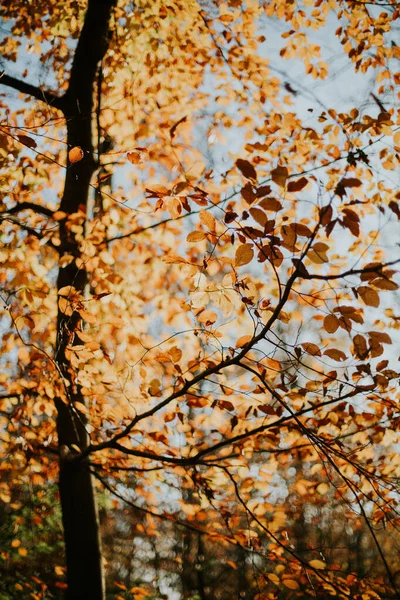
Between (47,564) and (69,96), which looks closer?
(69,96)

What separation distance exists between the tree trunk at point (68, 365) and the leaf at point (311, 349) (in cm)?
141

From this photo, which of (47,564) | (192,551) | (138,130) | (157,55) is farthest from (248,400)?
(192,551)

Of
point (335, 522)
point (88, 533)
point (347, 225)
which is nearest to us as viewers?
point (347, 225)

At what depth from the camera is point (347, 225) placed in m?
1.52

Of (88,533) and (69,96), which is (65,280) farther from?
(88,533)

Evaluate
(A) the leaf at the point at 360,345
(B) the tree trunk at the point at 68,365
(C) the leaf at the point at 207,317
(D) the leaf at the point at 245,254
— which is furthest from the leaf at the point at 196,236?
(B) the tree trunk at the point at 68,365

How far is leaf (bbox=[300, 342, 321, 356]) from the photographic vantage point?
1.85 metres

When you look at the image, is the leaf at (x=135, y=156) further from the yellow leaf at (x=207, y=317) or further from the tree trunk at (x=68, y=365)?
the yellow leaf at (x=207, y=317)

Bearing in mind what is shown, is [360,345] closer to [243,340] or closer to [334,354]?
[334,354]

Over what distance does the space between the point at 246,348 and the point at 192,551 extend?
41.8ft

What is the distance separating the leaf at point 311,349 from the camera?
1846 millimetres

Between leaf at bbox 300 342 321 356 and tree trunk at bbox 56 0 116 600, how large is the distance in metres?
1.41

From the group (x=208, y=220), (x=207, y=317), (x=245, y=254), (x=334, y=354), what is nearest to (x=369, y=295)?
(x=334, y=354)

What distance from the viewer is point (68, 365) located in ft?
9.53
